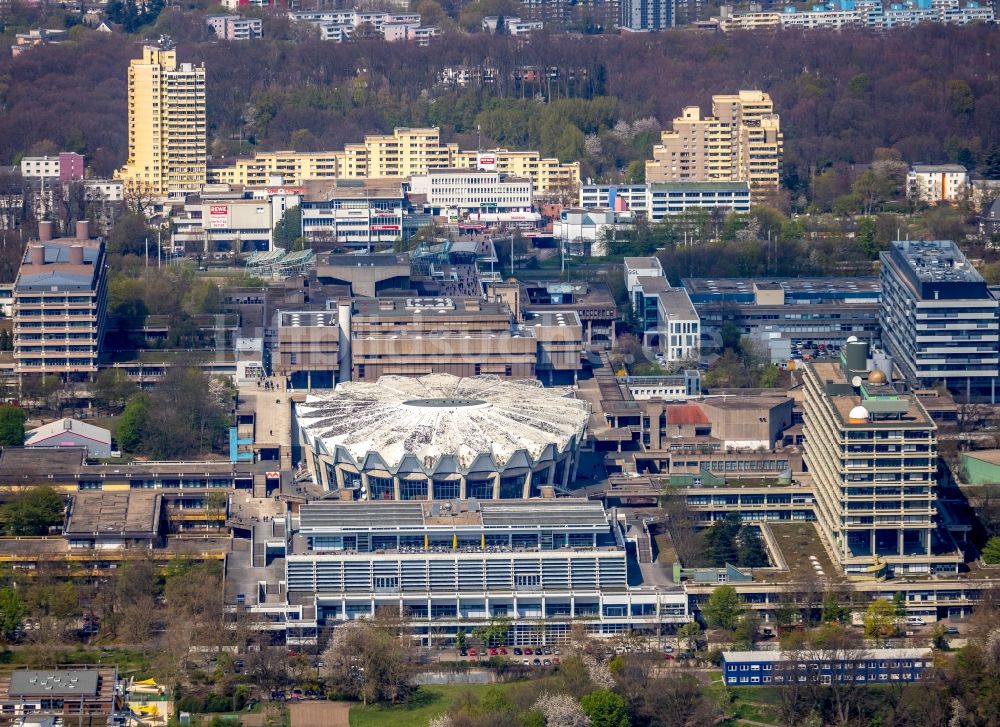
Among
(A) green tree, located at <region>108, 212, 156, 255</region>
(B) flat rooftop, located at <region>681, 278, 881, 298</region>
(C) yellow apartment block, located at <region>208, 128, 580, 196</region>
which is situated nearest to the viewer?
(B) flat rooftop, located at <region>681, 278, 881, 298</region>

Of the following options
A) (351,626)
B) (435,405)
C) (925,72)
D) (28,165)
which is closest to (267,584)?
(351,626)

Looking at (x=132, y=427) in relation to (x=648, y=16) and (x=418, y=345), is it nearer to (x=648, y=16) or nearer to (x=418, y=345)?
(x=418, y=345)

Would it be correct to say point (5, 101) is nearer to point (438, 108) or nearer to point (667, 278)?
point (438, 108)

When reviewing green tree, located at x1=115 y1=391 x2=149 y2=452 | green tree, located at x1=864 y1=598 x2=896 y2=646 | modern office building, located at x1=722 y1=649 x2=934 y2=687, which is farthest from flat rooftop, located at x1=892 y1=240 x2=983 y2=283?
modern office building, located at x1=722 y1=649 x2=934 y2=687

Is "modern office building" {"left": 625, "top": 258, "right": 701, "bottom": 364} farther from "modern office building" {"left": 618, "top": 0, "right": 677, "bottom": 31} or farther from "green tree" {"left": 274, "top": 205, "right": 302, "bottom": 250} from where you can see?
"modern office building" {"left": 618, "top": 0, "right": 677, "bottom": 31}

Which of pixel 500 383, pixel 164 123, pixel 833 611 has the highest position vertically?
pixel 164 123

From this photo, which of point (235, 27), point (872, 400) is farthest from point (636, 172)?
point (872, 400)

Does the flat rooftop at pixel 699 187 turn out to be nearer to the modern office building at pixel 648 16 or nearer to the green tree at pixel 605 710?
the modern office building at pixel 648 16
